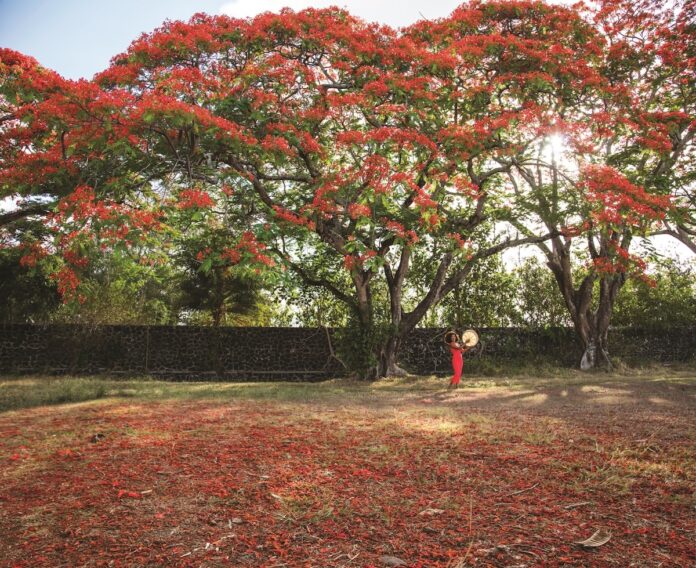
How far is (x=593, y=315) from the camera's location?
1227cm

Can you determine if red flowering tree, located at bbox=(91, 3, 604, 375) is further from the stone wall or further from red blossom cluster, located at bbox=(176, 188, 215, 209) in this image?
the stone wall

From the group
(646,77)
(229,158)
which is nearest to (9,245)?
(229,158)

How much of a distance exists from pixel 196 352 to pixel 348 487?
891 centimetres

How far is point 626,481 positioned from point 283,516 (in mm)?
1977

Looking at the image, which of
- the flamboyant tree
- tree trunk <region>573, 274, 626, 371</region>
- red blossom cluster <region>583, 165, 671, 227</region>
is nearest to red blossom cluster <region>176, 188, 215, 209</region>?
the flamboyant tree

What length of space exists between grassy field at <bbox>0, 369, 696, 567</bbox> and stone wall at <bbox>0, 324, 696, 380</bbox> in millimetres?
5580

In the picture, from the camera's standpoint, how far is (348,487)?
307cm

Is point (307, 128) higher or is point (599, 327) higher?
point (307, 128)

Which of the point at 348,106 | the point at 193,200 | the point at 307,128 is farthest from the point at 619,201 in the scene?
the point at 193,200

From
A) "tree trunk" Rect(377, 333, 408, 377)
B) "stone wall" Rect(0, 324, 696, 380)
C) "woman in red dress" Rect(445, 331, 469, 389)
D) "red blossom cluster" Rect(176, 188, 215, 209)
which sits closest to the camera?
"red blossom cluster" Rect(176, 188, 215, 209)

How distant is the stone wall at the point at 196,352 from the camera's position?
36.5 feet

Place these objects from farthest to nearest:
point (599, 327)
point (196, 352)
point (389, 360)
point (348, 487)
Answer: point (599, 327)
point (196, 352)
point (389, 360)
point (348, 487)

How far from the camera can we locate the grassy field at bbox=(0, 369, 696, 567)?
232 centimetres

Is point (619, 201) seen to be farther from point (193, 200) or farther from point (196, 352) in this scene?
point (196, 352)
